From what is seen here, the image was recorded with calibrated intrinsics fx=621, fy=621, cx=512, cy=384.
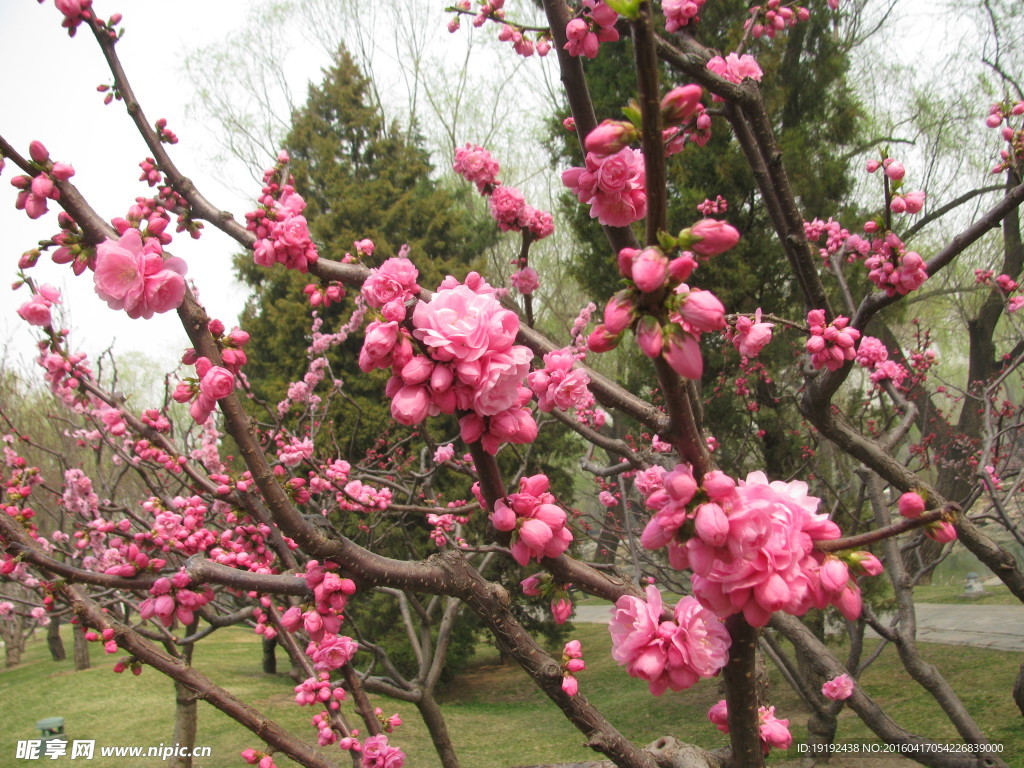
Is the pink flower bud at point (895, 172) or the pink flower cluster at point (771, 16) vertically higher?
the pink flower cluster at point (771, 16)

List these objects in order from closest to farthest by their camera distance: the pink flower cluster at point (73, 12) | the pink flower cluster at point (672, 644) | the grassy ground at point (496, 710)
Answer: the pink flower cluster at point (672, 644)
the pink flower cluster at point (73, 12)
the grassy ground at point (496, 710)

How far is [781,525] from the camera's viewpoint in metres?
0.84

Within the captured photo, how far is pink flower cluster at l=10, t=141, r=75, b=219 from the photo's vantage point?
4.50 feet

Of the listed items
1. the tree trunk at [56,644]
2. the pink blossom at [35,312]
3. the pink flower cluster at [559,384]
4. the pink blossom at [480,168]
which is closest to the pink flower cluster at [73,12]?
the pink blossom at [35,312]

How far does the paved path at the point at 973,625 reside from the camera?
Result: 8734mm

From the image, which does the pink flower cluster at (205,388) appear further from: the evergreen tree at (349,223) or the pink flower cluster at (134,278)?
the evergreen tree at (349,223)

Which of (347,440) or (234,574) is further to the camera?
(347,440)

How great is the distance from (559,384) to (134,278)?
94 cm

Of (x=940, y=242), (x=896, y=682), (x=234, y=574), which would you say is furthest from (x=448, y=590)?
(x=940, y=242)

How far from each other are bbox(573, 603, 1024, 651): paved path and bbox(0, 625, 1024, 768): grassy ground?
1.78 ft

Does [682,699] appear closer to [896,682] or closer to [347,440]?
[896,682]

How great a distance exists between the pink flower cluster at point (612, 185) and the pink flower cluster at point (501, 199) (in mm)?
1561

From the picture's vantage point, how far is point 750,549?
83 centimetres

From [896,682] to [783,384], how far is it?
13.6 ft
